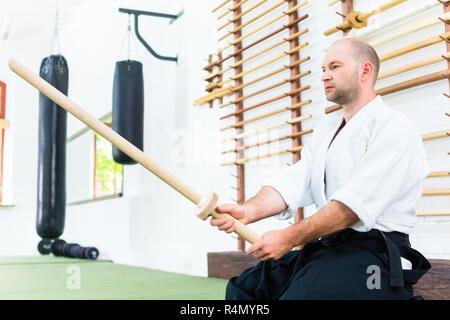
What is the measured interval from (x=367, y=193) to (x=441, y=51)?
1259mm

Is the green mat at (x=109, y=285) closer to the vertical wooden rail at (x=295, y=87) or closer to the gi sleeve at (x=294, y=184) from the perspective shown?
the vertical wooden rail at (x=295, y=87)

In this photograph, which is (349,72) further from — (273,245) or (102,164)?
(102,164)

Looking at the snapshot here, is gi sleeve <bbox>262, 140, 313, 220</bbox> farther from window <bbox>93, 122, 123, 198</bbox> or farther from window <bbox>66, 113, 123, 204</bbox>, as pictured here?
window <bbox>93, 122, 123, 198</bbox>

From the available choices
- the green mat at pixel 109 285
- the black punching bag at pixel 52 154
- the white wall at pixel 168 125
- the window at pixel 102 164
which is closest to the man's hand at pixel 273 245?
the white wall at pixel 168 125

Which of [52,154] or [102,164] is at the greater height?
[102,164]

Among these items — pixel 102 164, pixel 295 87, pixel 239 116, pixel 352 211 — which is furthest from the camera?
pixel 102 164

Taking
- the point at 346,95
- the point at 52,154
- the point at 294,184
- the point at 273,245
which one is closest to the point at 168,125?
the point at 52,154

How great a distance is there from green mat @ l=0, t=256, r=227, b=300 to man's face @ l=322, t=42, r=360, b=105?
1425 millimetres

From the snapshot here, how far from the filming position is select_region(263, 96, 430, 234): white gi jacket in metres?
1.40

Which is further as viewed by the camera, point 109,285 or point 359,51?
point 109,285

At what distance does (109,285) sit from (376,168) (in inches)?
97.3

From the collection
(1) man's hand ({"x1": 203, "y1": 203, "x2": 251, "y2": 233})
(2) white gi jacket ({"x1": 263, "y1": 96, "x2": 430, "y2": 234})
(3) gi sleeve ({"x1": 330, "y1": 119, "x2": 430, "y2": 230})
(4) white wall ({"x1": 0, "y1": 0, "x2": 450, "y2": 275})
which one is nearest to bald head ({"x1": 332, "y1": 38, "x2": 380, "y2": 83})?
(2) white gi jacket ({"x1": 263, "y1": 96, "x2": 430, "y2": 234})

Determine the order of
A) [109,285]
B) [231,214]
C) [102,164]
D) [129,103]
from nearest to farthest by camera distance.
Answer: [231,214], [109,285], [129,103], [102,164]

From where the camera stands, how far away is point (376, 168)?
1.41m
